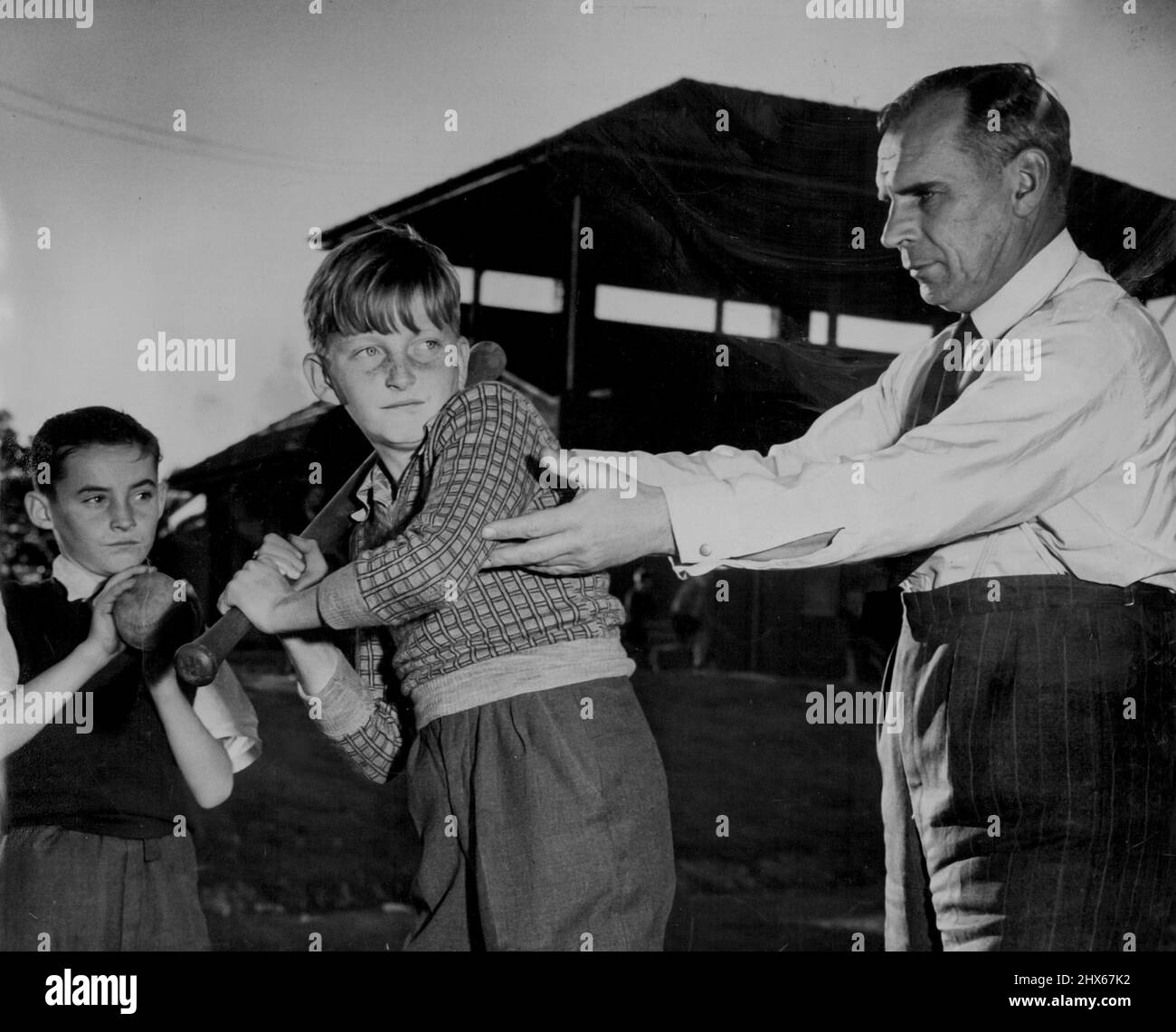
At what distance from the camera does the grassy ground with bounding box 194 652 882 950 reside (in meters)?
2.31

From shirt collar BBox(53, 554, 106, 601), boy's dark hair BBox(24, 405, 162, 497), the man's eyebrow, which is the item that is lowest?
shirt collar BBox(53, 554, 106, 601)

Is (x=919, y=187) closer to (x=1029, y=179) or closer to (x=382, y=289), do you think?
(x=1029, y=179)

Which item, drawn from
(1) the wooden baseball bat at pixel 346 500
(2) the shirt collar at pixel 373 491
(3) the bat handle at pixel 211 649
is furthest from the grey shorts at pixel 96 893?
(2) the shirt collar at pixel 373 491

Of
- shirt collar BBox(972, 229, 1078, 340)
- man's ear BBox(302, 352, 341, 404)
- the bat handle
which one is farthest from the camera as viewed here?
man's ear BBox(302, 352, 341, 404)

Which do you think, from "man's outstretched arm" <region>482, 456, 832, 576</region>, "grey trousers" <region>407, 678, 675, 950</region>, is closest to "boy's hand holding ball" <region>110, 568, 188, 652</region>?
"grey trousers" <region>407, 678, 675, 950</region>

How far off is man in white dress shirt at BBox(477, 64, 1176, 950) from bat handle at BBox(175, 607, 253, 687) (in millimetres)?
455

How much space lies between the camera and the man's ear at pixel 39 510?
2.34m

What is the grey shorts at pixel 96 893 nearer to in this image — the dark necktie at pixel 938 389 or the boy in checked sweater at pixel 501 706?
the boy in checked sweater at pixel 501 706

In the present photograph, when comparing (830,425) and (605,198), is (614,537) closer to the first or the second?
(830,425)

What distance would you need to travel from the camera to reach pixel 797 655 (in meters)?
2.34

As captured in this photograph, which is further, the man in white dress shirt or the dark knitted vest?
the dark knitted vest

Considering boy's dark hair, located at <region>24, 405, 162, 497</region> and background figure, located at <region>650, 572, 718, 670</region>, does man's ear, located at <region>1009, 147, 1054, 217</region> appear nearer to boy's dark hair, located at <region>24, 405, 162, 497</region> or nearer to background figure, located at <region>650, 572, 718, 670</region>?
background figure, located at <region>650, 572, 718, 670</region>

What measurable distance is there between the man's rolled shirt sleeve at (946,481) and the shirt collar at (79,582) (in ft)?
3.46

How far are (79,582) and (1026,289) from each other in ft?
5.60
